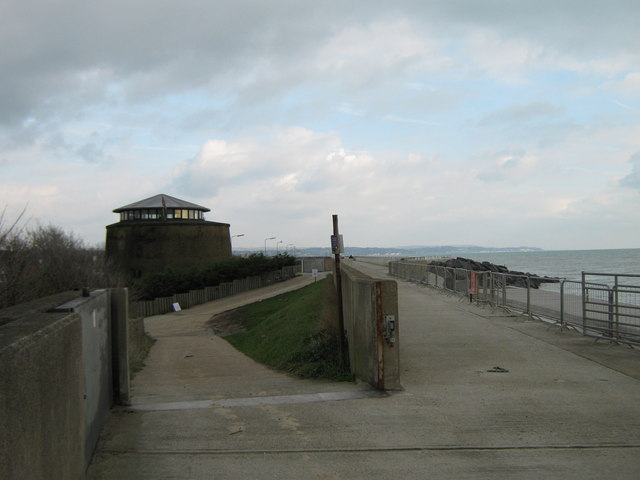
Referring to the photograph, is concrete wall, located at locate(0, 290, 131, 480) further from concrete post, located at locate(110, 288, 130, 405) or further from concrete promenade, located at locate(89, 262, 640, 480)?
concrete post, located at locate(110, 288, 130, 405)

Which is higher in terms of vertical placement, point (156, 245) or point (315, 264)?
point (156, 245)

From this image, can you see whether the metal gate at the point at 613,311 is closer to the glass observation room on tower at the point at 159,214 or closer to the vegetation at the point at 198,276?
the vegetation at the point at 198,276

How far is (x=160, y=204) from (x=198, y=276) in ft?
70.4

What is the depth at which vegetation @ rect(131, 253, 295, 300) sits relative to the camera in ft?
180

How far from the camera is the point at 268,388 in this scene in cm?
1018

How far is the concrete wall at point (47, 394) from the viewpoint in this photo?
10.5ft

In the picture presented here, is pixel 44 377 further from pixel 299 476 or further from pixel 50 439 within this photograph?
pixel 299 476

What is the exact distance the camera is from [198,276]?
187 ft

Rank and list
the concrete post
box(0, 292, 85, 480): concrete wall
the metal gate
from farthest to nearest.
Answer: the metal gate < the concrete post < box(0, 292, 85, 480): concrete wall

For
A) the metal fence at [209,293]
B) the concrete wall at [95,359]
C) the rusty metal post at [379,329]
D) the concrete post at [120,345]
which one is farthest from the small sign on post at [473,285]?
the metal fence at [209,293]

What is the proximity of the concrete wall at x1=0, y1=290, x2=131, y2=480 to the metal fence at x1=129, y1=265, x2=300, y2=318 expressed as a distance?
40.9m

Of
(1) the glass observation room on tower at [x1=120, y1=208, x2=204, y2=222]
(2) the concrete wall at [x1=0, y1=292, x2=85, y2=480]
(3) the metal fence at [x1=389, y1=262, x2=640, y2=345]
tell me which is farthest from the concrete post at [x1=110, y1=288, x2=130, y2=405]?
(1) the glass observation room on tower at [x1=120, y1=208, x2=204, y2=222]

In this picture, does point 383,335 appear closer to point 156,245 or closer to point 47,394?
point 47,394

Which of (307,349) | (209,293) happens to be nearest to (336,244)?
(307,349)
